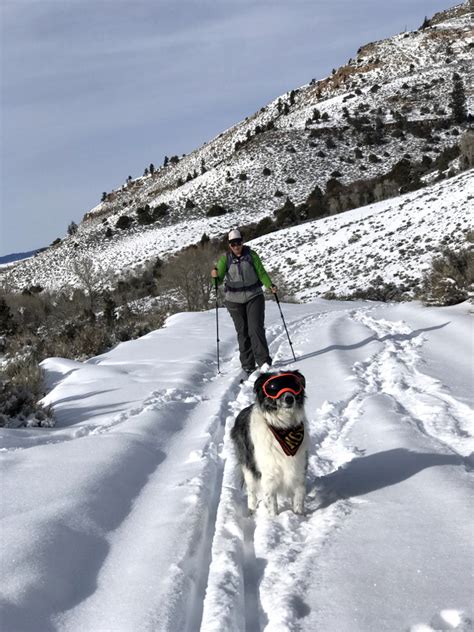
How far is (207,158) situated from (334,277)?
51501 millimetres

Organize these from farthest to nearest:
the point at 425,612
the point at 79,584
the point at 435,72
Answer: the point at 435,72 < the point at 79,584 < the point at 425,612

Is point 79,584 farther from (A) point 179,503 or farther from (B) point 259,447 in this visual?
(B) point 259,447

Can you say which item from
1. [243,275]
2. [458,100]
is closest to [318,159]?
[458,100]

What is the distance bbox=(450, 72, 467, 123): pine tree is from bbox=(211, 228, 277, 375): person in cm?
5806

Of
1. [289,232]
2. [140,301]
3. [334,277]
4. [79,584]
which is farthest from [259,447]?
[289,232]

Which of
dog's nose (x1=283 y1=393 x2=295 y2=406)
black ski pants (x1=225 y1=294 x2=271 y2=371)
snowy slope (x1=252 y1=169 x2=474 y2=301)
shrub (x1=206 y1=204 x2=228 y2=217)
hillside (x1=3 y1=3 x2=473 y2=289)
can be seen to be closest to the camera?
dog's nose (x1=283 y1=393 x2=295 y2=406)

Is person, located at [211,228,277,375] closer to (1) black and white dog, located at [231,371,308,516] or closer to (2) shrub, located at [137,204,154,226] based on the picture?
(1) black and white dog, located at [231,371,308,516]

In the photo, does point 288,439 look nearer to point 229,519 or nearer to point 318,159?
point 229,519

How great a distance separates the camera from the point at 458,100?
6059 centimetres

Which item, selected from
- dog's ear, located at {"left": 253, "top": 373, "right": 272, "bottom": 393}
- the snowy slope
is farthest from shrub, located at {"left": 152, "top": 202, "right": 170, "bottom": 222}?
dog's ear, located at {"left": 253, "top": 373, "right": 272, "bottom": 393}

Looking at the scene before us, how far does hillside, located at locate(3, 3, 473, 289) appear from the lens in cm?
4822

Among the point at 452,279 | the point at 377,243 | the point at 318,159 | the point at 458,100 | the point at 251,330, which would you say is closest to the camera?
the point at 251,330

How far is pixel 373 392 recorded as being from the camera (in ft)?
23.7

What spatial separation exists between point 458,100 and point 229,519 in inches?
2642
